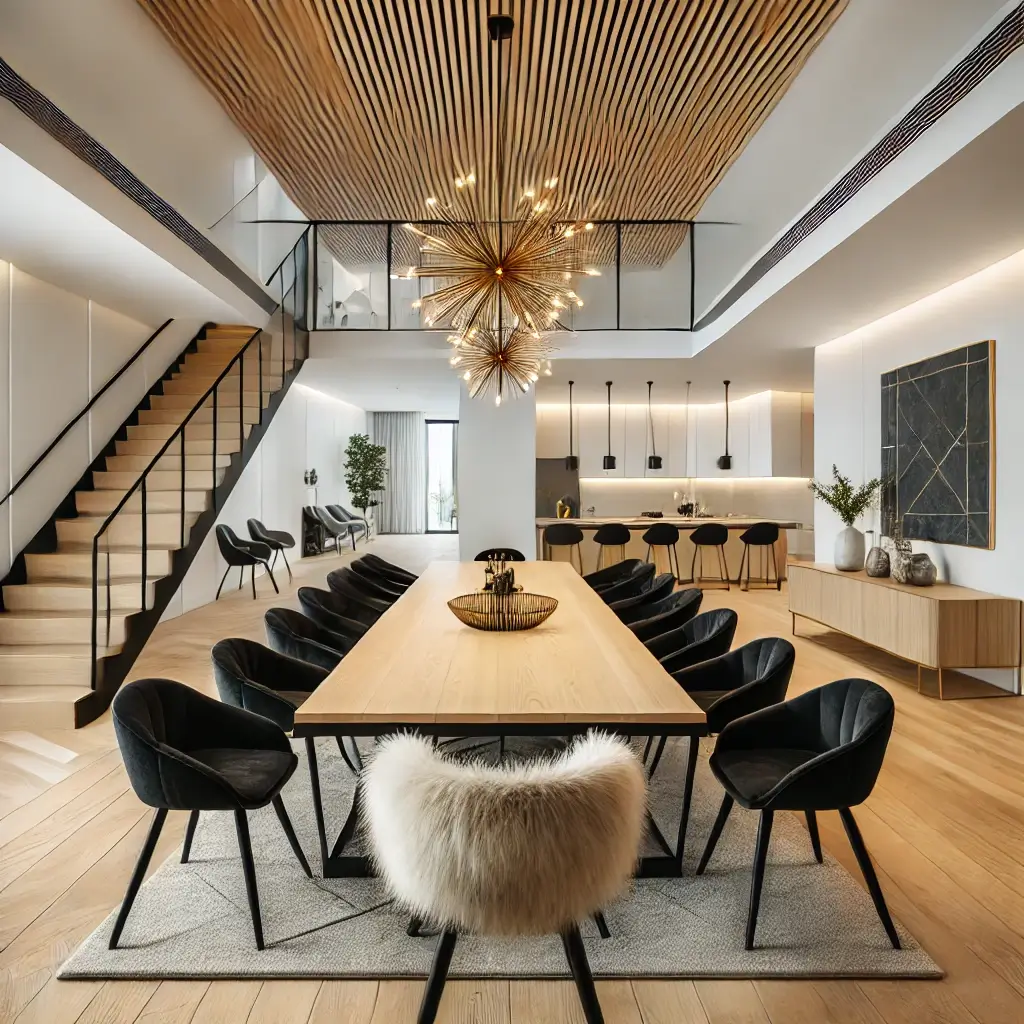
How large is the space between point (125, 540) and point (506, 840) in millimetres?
5277

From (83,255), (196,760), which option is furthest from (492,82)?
(196,760)

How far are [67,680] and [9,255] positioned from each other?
2.86 meters

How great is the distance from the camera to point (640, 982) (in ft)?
7.02

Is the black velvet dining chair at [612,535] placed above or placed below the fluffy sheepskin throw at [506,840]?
above

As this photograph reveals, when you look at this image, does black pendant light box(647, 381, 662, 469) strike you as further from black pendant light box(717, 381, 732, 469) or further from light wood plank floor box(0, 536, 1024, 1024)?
light wood plank floor box(0, 536, 1024, 1024)

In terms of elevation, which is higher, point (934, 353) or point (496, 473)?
point (934, 353)

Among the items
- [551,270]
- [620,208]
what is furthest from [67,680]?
[620,208]

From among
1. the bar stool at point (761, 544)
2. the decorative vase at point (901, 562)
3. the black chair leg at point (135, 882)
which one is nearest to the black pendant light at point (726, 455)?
the bar stool at point (761, 544)

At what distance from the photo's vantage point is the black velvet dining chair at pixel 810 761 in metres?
2.19

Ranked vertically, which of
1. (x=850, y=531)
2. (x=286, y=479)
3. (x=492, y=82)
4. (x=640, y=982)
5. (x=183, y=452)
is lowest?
(x=640, y=982)

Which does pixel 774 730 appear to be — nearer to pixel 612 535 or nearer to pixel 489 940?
pixel 489 940

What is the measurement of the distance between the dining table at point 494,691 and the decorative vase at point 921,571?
114 inches

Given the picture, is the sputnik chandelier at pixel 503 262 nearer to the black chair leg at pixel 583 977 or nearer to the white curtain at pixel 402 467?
the black chair leg at pixel 583 977

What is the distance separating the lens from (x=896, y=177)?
4.02 metres
